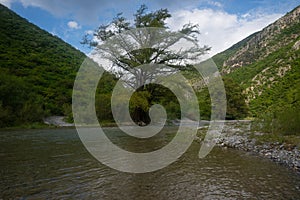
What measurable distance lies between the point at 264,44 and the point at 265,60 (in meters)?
16.7

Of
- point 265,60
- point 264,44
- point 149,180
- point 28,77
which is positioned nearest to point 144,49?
point 149,180

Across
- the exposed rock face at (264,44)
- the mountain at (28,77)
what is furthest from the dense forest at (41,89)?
the exposed rock face at (264,44)

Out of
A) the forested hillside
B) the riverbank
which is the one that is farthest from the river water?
the forested hillside

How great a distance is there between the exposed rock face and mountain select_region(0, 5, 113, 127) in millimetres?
61221

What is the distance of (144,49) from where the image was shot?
2333 cm

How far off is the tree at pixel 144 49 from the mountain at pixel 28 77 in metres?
2.53

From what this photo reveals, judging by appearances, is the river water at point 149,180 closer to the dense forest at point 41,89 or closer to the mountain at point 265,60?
the dense forest at point 41,89

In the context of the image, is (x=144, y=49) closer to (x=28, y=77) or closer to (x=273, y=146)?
(x=273, y=146)

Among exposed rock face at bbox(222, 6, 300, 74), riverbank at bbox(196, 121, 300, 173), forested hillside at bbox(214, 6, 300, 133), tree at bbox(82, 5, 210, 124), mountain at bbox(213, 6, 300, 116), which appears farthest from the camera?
exposed rock face at bbox(222, 6, 300, 74)

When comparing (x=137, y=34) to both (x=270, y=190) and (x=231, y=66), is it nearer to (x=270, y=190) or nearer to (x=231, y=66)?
(x=270, y=190)

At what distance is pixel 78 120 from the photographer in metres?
29.2

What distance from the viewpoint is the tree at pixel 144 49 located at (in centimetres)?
2334

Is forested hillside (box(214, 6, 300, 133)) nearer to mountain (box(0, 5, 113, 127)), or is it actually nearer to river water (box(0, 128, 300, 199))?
mountain (box(0, 5, 113, 127))

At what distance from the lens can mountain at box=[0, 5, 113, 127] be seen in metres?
24.4
